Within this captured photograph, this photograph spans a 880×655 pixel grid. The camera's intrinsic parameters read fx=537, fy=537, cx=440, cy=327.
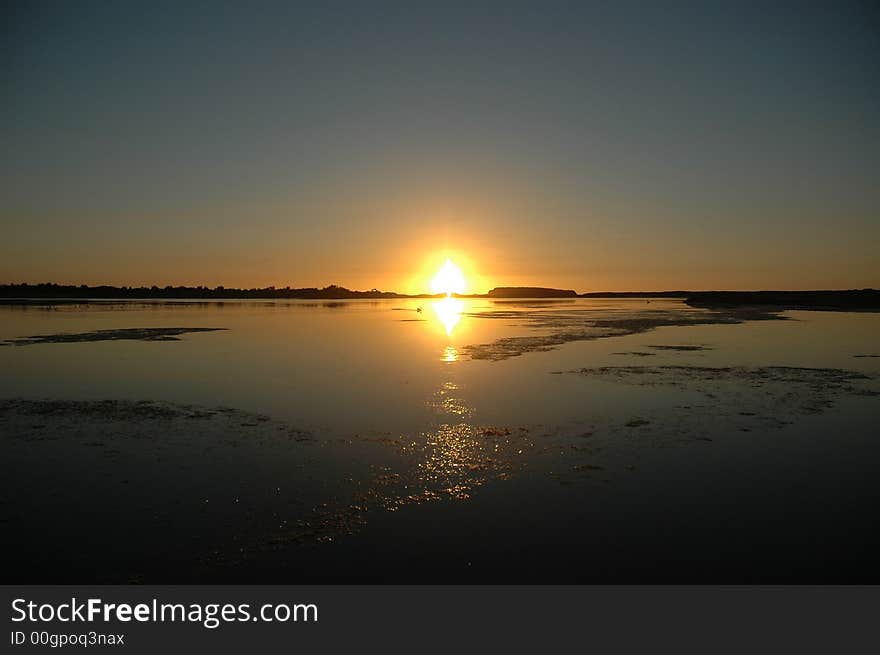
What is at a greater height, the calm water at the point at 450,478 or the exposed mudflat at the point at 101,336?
the exposed mudflat at the point at 101,336

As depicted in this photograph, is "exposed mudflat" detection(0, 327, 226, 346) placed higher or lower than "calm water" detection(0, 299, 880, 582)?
higher

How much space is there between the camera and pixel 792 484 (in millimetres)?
9859

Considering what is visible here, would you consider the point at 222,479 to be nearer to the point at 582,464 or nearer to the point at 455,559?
the point at 455,559

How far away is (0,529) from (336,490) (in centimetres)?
493

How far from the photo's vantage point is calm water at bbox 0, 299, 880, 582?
23.3ft

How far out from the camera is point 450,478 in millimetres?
10164

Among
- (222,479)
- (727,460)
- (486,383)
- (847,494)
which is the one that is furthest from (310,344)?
(847,494)

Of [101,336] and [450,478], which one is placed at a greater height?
[101,336]

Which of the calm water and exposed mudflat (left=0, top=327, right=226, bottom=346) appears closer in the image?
the calm water

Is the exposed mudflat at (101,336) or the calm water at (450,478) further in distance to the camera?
the exposed mudflat at (101,336)

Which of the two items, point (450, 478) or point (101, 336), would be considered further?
point (101, 336)

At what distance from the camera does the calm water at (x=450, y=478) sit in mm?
7109
